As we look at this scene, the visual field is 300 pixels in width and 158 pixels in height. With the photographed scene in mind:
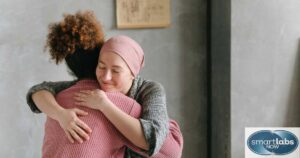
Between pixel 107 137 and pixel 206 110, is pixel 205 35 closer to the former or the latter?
pixel 206 110

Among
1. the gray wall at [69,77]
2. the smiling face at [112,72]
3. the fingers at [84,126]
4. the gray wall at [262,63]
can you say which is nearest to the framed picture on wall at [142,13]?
the gray wall at [69,77]

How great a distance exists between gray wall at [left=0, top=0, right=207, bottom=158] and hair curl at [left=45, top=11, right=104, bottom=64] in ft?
2.29

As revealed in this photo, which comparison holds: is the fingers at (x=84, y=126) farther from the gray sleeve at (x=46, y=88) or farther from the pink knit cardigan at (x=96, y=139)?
the gray sleeve at (x=46, y=88)

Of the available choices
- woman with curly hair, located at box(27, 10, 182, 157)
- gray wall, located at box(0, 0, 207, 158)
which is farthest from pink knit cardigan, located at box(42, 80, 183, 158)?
gray wall, located at box(0, 0, 207, 158)

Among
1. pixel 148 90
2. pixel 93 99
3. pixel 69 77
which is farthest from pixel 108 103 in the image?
pixel 69 77

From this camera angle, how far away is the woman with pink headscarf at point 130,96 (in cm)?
108

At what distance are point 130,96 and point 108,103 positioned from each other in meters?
0.13

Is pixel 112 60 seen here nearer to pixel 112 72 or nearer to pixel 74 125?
pixel 112 72

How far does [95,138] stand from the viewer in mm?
1096

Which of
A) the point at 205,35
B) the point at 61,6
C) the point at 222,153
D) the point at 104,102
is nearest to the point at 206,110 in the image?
the point at 222,153

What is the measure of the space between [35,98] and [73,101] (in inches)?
5.8

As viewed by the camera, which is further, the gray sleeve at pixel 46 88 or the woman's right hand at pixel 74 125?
the gray sleeve at pixel 46 88

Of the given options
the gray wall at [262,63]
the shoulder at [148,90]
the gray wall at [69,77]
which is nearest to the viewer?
the shoulder at [148,90]

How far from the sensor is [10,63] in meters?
1.89
